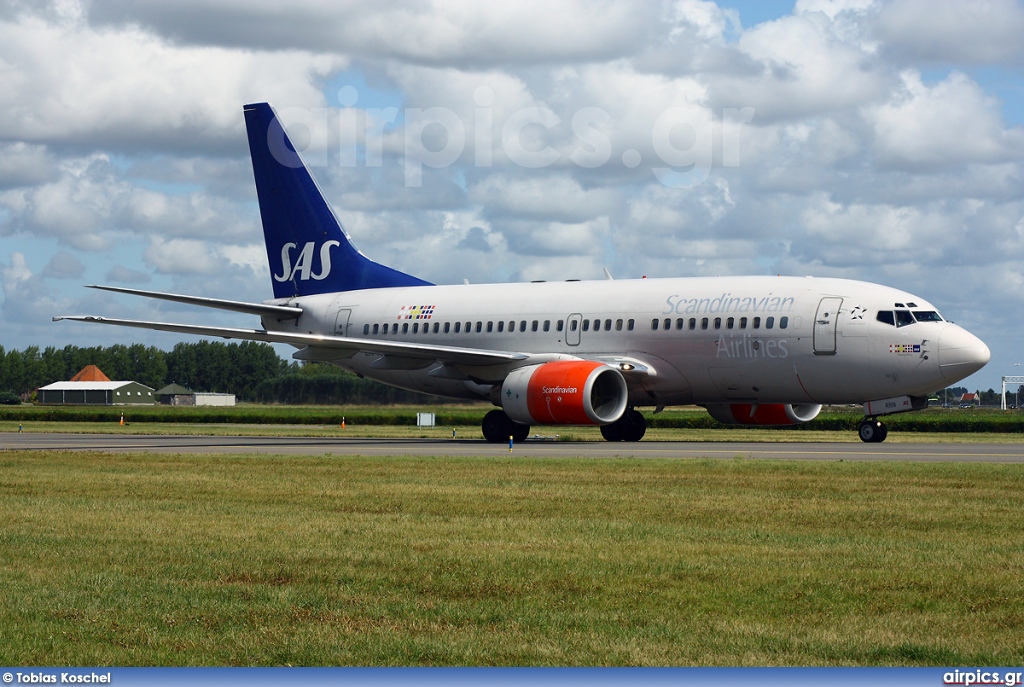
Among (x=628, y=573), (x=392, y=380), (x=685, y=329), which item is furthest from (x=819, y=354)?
(x=628, y=573)

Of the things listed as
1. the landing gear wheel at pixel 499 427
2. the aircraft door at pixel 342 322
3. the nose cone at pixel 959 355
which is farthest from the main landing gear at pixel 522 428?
the nose cone at pixel 959 355

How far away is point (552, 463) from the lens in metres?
22.7

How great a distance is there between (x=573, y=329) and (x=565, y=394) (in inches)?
153

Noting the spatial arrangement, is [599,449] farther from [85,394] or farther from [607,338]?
[85,394]

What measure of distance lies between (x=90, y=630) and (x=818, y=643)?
4509mm

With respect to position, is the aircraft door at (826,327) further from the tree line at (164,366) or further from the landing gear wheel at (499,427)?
the tree line at (164,366)

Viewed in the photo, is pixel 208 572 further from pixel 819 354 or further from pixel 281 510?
pixel 819 354

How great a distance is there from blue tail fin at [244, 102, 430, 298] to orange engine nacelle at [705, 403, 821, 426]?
37.5 ft

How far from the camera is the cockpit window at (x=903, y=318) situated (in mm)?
29906

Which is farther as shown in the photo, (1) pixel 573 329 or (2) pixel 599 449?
(1) pixel 573 329

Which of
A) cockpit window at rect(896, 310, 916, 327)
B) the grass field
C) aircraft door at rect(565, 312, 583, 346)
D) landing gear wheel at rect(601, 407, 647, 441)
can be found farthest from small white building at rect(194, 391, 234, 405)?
the grass field

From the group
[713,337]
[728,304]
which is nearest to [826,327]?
[728,304]

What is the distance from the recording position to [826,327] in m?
30.2

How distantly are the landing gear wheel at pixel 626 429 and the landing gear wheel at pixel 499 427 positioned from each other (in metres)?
2.38
